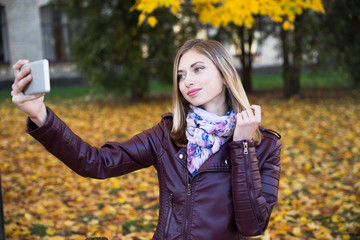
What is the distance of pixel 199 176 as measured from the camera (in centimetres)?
181

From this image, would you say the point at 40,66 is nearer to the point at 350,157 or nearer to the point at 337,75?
the point at 350,157

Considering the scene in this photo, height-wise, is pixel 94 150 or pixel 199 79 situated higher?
pixel 199 79

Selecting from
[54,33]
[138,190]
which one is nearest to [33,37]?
[54,33]

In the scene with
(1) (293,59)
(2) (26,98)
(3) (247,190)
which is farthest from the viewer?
(1) (293,59)

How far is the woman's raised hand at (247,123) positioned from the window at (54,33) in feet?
57.7

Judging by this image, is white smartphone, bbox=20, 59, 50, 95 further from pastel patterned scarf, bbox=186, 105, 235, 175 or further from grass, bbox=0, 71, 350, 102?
grass, bbox=0, 71, 350, 102

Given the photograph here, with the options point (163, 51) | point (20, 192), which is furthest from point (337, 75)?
point (20, 192)

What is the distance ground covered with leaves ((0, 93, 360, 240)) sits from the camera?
12.2ft

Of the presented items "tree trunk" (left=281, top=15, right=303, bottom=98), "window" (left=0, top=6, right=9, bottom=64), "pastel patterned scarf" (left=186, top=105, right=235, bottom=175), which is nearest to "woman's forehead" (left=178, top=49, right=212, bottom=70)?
"pastel patterned scarf" (left=186, top=105, right=235, bottom=175)

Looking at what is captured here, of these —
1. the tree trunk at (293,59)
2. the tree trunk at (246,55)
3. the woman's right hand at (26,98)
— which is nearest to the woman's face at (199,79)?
the woman's right hand at (26,98)

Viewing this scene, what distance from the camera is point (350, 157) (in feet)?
19.1

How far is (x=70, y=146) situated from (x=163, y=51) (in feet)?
31.6

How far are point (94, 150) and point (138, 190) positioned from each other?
312 cm

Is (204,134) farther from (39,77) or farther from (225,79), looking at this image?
(39,77)
